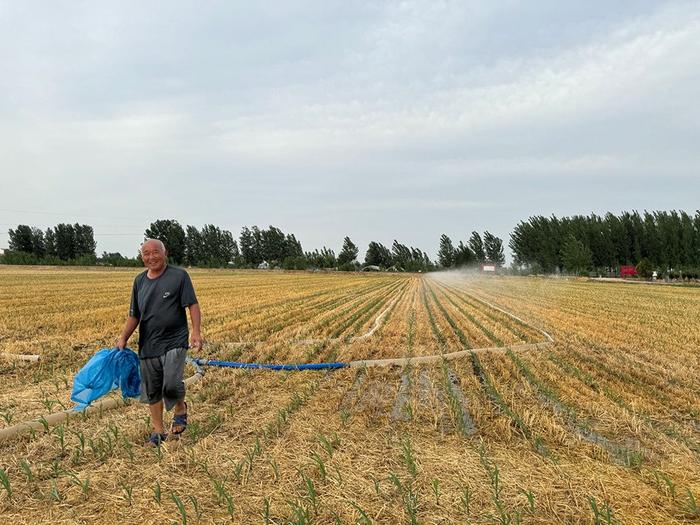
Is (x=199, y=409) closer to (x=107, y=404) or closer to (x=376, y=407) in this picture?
(x=107, y=404)

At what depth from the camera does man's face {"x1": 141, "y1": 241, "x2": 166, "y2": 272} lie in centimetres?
374

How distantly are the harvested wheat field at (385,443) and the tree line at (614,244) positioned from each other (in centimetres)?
6087

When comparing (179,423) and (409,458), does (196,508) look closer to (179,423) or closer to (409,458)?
(179,423)

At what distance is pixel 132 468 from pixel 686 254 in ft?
239

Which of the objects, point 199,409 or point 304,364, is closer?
point 199,409

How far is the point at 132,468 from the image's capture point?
336 centimetres

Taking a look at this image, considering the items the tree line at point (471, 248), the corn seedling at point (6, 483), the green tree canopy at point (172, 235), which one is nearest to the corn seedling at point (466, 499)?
the corn seedling at point (6, 483)

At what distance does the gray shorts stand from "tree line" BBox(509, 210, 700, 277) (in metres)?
65.0

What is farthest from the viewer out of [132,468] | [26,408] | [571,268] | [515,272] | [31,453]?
[515,272]

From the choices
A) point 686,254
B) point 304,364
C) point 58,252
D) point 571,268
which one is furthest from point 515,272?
point 58,252

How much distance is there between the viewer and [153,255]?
12.3 ft

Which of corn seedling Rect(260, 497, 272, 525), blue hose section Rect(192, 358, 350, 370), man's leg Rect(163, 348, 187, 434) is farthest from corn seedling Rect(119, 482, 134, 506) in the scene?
blue hose section Rect(192, 358, 350, 370)

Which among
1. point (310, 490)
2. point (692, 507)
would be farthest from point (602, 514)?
point (310, 490)

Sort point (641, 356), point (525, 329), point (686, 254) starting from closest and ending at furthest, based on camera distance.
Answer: point (641, 356), point (525, 329), point (686, 254)
